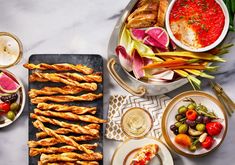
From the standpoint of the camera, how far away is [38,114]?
2.55 metres

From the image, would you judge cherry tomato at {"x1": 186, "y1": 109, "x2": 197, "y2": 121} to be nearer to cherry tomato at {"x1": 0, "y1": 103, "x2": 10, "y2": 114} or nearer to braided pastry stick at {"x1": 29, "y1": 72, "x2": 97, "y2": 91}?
braided pastry stick at {"x1": 29, "y1": 72, "x2": 97, "y2": 91}

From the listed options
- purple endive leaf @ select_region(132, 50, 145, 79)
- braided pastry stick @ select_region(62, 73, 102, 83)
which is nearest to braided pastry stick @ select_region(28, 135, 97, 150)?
braided pastry stick @ select_region(62, 73, 102, 83)

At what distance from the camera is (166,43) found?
8.09 feet

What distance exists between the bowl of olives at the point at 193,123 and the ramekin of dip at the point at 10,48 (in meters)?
0.71

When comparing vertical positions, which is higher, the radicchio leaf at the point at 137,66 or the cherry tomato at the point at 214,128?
the radicchio leaf at the point at 137,66

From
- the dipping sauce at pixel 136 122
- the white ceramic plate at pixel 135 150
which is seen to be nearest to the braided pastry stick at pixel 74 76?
the dipping sauce at pixel 136 122

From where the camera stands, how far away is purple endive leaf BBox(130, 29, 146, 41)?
248 centimetres

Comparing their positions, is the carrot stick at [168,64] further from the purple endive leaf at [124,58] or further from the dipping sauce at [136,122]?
the dipping sauce at [136,122]

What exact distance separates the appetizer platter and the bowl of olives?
0.08 m

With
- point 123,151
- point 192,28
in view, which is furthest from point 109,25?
point 123,151

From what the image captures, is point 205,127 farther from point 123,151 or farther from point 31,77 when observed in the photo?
point 31,77

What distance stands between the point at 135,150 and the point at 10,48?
72 cm

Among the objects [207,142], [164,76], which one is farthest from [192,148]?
[164,76]

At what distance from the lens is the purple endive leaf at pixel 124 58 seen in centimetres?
244
